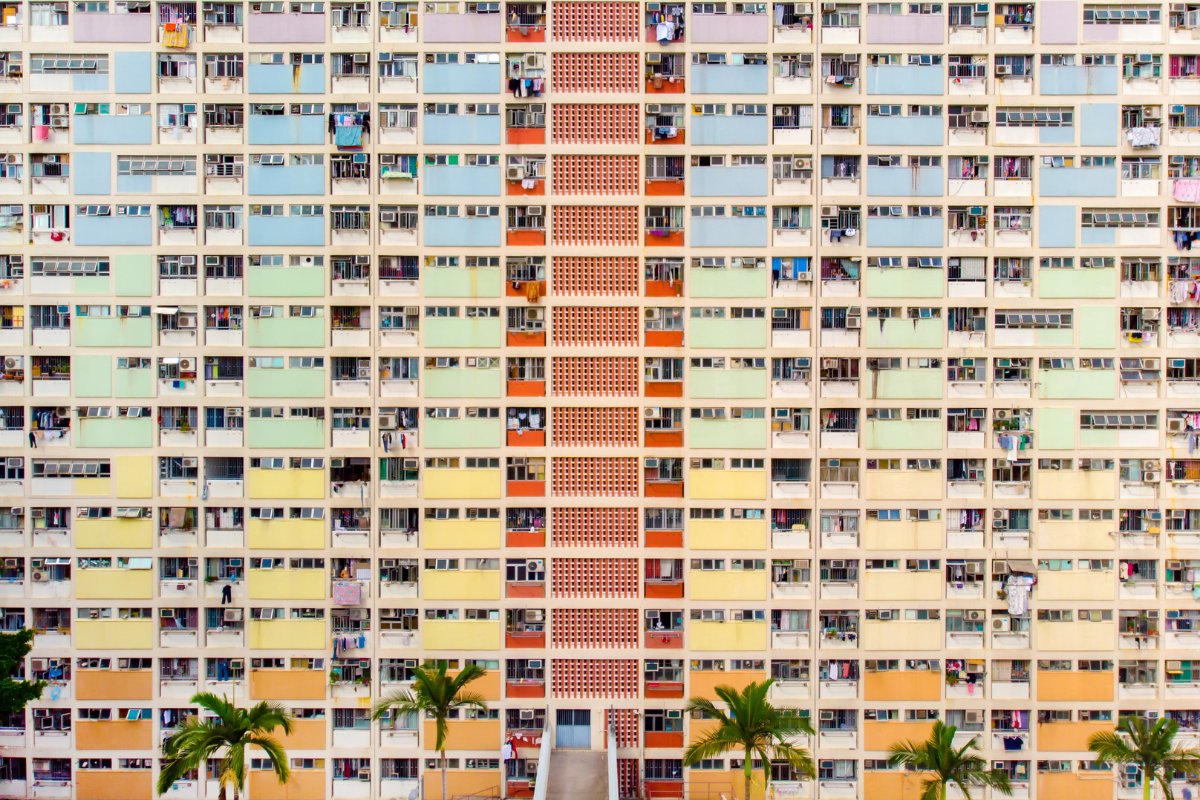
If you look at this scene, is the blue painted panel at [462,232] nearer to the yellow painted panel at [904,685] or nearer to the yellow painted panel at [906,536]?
the yellow painted panel at [906,536]

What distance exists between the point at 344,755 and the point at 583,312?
12136 mm

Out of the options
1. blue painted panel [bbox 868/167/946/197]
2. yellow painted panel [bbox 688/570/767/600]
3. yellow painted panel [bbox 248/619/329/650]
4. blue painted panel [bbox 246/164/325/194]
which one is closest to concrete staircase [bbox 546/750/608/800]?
yellow painted panel [bbox 688/570/767/600]

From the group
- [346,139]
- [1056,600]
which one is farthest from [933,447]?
[346,139]

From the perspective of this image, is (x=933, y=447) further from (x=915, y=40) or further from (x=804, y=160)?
(x=915, y=40)

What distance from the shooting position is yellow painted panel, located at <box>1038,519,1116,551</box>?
22.8 meters

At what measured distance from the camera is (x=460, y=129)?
22641mm

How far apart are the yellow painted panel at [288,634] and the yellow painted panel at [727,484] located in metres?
→ 9.54

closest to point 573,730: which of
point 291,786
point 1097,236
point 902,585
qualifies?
point 291,786

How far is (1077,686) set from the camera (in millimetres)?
22797

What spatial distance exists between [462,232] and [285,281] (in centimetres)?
443

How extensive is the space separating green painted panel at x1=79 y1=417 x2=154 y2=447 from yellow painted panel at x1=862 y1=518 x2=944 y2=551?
1759 cm

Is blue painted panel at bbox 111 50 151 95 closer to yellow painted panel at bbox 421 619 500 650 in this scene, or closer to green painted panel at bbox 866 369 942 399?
yellow painted panel at bbox 421 619 500 650

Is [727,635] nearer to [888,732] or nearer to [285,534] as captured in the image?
[888,732]

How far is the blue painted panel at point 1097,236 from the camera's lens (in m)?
22.8
